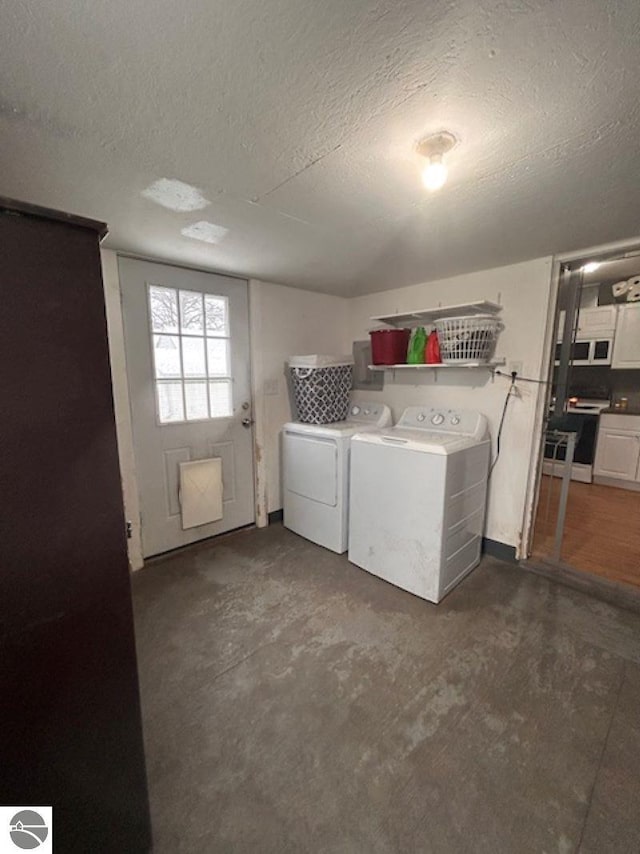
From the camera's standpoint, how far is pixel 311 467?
2723 millimetres

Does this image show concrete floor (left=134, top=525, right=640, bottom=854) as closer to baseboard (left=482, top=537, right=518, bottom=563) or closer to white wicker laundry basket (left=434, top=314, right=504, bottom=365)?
baseboard (left=482, top=537, right=518, bottom=563)

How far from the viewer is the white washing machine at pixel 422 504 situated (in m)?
2.02

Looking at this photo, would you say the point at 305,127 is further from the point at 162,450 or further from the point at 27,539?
the point at 162,450

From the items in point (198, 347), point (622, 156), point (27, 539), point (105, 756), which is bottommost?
point (105, 756)

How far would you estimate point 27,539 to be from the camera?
27.5 inches

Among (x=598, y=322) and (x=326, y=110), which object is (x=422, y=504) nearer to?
(x=326, y=110)

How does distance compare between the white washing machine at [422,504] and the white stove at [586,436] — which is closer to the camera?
the white washing machine at [422,504]

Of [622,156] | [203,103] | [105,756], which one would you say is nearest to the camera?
[105,756]

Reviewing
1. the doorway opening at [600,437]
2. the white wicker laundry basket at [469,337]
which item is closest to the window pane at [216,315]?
the white wicker laundry basket at [469,337]

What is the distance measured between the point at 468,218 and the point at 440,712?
2.15 meters

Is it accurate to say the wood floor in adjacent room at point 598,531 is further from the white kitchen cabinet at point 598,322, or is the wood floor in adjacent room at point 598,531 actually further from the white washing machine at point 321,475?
the white kitchen cabinet at point 598,322

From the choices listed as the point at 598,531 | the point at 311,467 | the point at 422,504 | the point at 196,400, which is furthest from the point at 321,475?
the point at 598,531

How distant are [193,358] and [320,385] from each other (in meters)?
0.97

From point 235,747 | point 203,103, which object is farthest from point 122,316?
point 235,747
